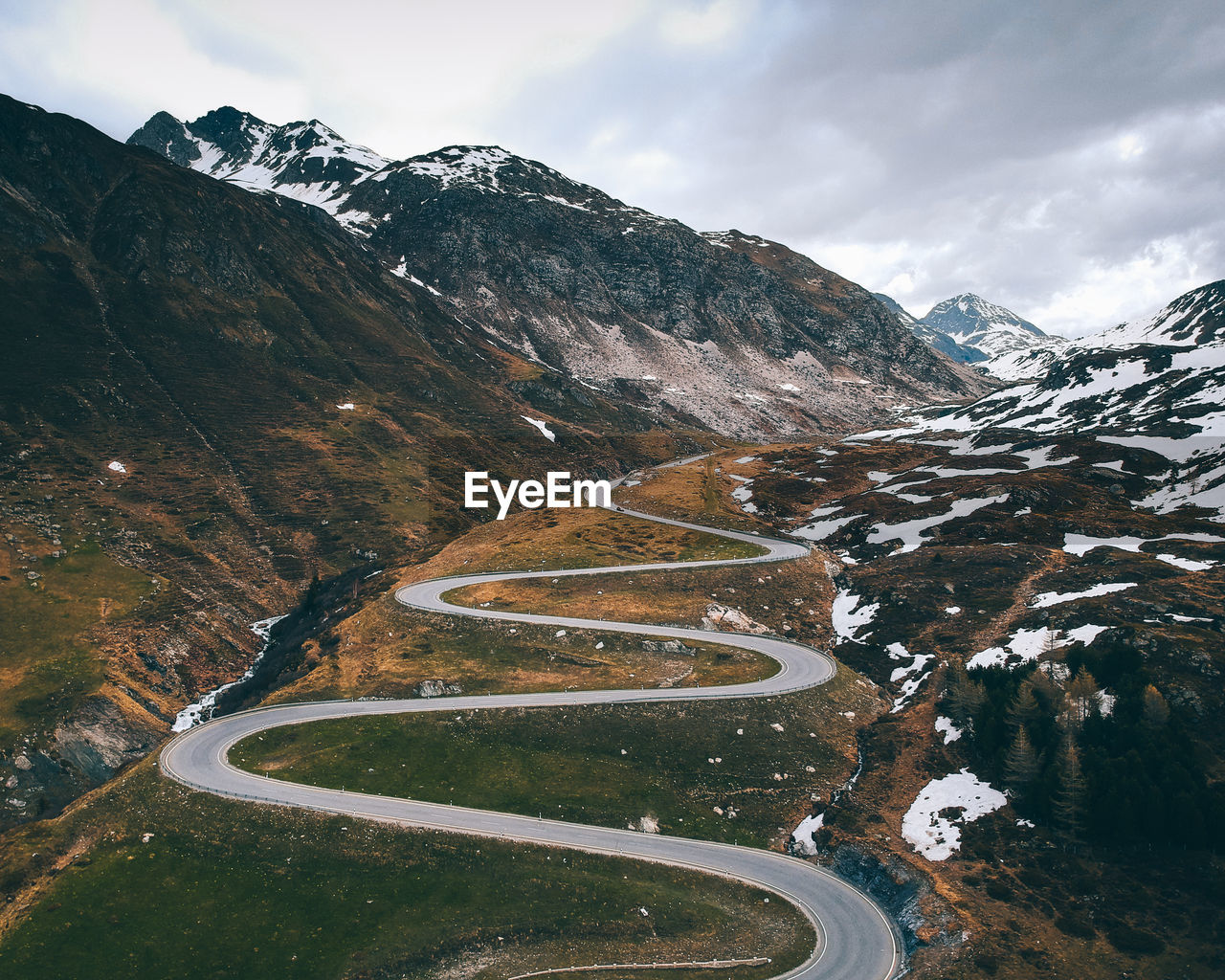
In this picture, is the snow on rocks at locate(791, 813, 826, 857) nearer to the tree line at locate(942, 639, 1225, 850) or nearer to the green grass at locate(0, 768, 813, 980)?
the green grass at locate(0, 768, 813, 980)

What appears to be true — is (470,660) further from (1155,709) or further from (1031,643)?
(1155,709)

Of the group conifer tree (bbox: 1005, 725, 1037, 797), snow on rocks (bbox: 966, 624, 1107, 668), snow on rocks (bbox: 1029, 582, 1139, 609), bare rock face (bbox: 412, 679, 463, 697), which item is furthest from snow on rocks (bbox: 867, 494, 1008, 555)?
bare rock face (bbox: 412, 679, 463, 697)

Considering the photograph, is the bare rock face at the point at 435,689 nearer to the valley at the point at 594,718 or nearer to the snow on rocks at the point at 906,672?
the valley at the point at 594,718

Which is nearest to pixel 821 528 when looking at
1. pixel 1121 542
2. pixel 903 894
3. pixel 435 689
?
pixel 1121 542

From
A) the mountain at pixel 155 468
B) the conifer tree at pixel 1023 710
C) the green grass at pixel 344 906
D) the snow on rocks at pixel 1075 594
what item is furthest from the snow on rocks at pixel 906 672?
the mountain at pixel 155 468

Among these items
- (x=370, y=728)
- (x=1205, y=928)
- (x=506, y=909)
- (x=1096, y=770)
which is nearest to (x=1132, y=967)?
(x=1205, y=928)

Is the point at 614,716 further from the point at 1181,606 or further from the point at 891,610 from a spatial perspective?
the point at 1181,606
